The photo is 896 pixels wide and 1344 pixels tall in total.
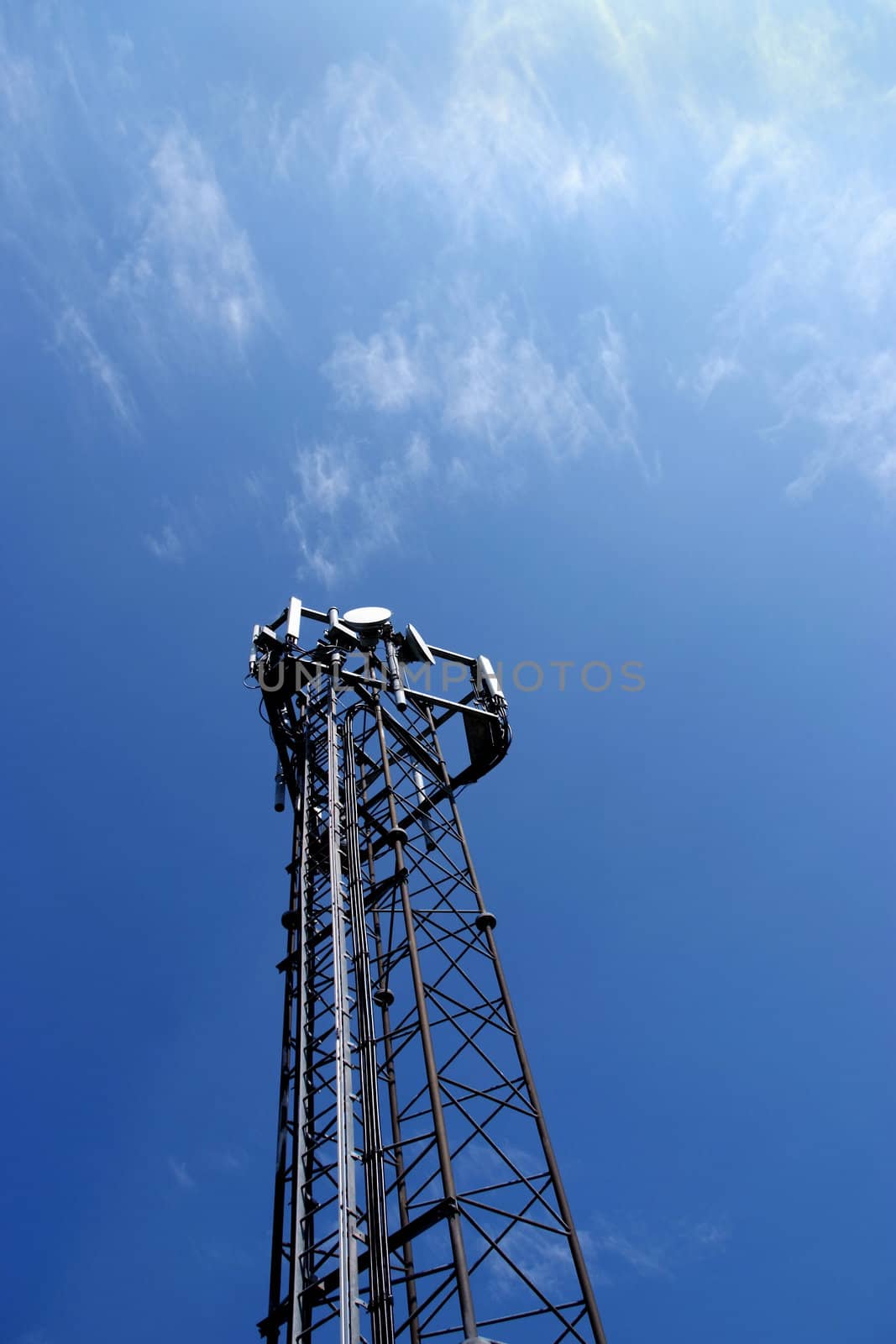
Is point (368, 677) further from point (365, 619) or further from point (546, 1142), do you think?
point (546, 1142)

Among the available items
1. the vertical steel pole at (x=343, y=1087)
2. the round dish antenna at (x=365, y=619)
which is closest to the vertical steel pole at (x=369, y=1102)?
the vertical steel pole at (x=343, y=1087)

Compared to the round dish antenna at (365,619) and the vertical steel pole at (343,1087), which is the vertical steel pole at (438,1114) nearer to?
the vertical steel pole at (343,1087)

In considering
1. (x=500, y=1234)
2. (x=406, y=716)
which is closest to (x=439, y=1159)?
(x=500, y=1234)

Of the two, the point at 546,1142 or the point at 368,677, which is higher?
the point at 368,677

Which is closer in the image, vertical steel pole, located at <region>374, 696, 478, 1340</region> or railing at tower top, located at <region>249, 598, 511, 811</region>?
vertical steel pole, located at <region>374, 696, 478, 1340</region>

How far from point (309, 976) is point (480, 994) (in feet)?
9.91

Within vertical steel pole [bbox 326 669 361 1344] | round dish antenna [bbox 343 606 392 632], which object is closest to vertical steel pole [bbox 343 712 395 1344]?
vertical steel pole [bbox 326 669 361 1344]

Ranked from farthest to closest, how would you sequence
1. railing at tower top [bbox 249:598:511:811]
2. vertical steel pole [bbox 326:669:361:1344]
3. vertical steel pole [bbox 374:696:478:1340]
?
railing at tower top [bbox 249:598:511:811], vertical steel pole [bbox 326:669:361:1344], vertical steel pole [bbox 374:696:478:1340]

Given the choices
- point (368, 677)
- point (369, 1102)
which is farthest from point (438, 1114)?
point (368, 677)

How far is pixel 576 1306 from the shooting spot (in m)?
10.5

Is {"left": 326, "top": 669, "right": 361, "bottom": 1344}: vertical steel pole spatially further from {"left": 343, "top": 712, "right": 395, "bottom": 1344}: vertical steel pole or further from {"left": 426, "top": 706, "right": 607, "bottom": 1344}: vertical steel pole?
{"left": 426, "top": 706, "right": 607, "bottom": 1344}: vertical steel pole

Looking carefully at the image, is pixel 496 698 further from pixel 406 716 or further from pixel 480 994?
pixel 480 994

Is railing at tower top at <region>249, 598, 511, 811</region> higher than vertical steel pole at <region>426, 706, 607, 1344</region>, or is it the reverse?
railing at tower top at <region>249, 598, 511, 811</region>

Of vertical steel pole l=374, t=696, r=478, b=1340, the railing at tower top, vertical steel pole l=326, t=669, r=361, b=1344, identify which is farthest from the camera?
the railing at tower top
